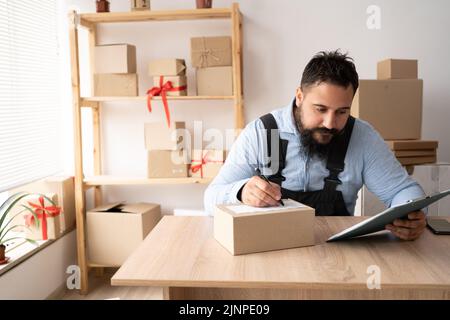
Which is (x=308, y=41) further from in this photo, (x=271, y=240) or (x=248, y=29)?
(x=271, y=240)

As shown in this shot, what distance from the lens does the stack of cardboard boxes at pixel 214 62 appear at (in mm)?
2875

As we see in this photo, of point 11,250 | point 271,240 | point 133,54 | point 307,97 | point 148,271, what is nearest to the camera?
point 148,271

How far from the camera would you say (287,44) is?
124 inches

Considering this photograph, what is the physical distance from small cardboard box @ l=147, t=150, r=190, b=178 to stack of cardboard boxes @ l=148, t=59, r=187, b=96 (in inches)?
15.3

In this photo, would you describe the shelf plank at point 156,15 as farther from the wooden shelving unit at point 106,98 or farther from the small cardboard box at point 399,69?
the small cardboard box at point 399,69

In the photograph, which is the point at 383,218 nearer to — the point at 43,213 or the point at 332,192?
the point at 332,192

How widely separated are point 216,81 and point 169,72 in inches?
12.1

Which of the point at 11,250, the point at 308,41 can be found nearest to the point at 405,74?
the point at 308,41

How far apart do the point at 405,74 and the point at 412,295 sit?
173 cm

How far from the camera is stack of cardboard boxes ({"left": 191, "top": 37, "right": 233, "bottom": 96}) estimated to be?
2.88 metres

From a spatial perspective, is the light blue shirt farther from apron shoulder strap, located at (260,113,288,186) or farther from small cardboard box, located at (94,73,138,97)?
Result: small cardboard box, located at (94,73,138,97)

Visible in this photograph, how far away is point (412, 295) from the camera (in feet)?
4.53

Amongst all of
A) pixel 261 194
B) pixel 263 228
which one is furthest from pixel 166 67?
pixel 263 228

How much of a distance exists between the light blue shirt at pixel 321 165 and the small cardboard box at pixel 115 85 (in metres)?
1.20
